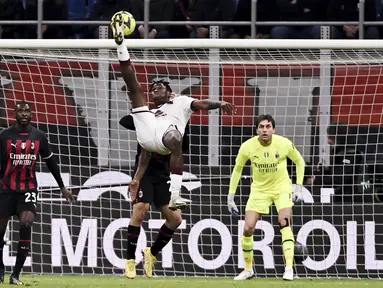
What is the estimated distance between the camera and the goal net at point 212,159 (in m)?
17.7

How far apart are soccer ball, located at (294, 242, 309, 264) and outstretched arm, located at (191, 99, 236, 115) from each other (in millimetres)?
4494

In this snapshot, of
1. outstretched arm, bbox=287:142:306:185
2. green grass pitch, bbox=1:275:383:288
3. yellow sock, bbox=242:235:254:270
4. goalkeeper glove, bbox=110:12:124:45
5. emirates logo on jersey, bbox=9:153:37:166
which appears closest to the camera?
goalkeeper glove, bbox=110:12:124:45

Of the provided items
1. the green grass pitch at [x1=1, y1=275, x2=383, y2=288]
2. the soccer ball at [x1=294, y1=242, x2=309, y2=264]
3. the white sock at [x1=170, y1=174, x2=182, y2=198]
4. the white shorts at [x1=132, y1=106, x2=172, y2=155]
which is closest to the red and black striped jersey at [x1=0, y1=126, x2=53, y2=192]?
the green grass pitch at [x1=1, y1=275, x2=383, y2=288]

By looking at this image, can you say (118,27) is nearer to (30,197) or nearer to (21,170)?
(21,170)

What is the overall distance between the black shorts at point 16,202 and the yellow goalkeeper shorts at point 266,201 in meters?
3.06

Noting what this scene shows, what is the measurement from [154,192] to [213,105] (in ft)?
5.41

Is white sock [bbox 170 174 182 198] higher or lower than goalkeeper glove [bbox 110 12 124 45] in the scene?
lower

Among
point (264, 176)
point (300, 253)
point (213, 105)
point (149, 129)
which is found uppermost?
point (213, 105)

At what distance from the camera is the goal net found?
58.1 ft

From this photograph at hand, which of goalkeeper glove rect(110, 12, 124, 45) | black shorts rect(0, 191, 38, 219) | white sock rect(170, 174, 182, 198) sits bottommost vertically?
black shorts rect(0, 191, 38, 219)

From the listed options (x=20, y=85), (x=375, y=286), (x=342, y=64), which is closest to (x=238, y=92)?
(x=342, y=64)

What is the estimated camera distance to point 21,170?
1462 cm

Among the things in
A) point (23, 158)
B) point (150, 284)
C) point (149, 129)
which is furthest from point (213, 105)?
point (23, 158)

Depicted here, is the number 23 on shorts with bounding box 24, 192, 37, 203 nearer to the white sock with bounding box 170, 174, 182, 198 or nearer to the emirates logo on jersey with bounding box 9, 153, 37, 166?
the emirates logo on jersey with bounding box 9, 153, 37, 166
